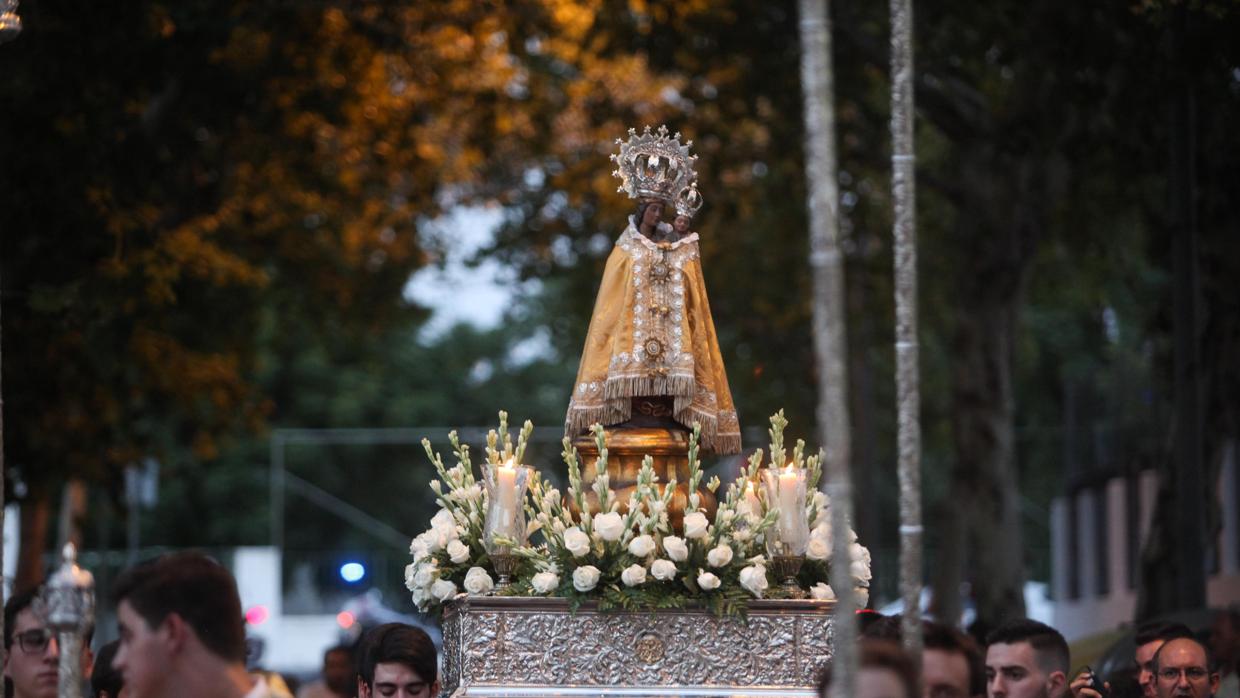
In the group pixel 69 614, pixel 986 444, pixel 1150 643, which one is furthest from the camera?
pixel 986 444

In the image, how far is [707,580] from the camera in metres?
9.73

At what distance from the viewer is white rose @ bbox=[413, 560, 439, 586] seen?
10.3m

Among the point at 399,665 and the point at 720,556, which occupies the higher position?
the point at 720,556

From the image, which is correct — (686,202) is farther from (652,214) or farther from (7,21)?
(7,21)

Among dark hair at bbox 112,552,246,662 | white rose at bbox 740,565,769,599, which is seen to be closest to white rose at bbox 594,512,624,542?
white rose at bbox 740,565,769,599

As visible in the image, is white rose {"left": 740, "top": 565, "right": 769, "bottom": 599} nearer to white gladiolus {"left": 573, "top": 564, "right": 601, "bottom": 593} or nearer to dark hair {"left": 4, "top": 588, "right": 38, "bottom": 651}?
white gladiolus {"left": 573, "top": 564, "right": 601, "bottom": 593}

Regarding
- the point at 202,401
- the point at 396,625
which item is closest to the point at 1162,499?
the point at 396,625

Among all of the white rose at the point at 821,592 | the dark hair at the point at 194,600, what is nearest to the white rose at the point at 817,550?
the white rose at the point at 821,592

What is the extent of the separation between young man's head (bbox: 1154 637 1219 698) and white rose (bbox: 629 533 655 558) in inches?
95.4

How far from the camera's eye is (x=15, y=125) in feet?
61.7

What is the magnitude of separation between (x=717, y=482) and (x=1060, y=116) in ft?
46.7

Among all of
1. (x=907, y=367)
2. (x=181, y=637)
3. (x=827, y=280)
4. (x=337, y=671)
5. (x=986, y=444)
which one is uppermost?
(x=986, y=444)

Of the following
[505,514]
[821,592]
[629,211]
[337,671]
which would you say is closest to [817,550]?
[821,592]

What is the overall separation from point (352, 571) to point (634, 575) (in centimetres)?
612
